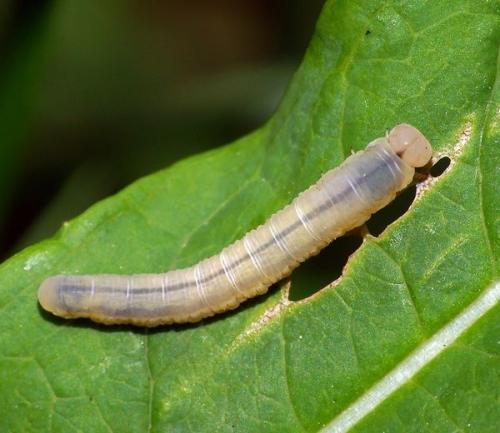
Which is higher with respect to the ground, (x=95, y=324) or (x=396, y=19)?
(x=396, y=19)

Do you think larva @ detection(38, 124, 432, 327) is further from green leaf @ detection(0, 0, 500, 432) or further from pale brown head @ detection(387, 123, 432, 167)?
green leaf @ detection(0, 0, 500, 432)

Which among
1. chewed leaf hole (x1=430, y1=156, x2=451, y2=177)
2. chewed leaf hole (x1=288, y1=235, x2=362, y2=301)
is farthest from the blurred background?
chewed leaf hole (x1=430, y1=156, x2=451, y2=177)

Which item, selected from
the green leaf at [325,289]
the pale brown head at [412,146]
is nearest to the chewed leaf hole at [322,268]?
the green leaf at [325,289]

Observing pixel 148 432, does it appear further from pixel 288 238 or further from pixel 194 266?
pixel 288 238

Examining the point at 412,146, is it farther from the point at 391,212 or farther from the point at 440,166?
the point at 391,212

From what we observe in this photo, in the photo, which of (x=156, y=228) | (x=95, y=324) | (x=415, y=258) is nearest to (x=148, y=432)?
(x=95, y=324)

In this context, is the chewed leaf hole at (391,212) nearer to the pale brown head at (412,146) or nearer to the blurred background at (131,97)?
the pale brown head at (412,146)
